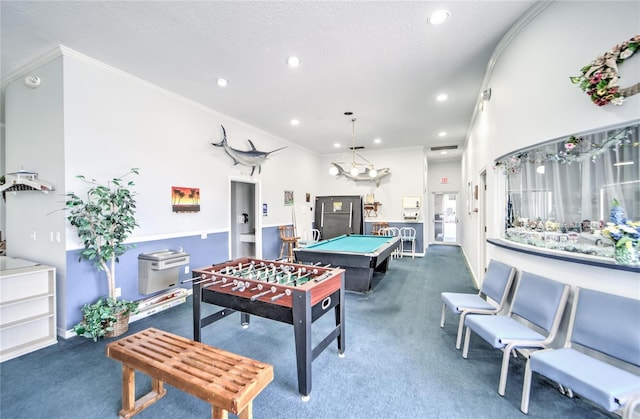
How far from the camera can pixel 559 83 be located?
2105 mm

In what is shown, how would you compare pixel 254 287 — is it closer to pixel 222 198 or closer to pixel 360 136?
pixel 222 198

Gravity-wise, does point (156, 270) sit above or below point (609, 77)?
below

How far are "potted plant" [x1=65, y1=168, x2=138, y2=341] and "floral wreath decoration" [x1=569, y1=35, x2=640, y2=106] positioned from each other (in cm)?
448

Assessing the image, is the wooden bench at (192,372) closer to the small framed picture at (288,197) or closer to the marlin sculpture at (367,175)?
the small framed picture at (288,197)

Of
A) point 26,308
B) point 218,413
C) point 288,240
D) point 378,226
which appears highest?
point 378,226

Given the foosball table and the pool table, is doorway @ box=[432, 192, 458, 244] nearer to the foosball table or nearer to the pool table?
the pool table

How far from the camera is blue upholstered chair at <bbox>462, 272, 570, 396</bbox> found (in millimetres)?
2008

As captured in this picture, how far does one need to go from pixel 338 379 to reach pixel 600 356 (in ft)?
6.39

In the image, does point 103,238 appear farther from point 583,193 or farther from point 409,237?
point 409,237

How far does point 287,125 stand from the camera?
581cm

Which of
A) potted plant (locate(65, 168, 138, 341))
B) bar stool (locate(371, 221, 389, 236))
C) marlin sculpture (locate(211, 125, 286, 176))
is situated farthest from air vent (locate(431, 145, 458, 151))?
potted plant (locate(65, 168, 138, 341))

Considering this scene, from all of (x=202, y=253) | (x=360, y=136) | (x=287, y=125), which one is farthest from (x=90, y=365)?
(x=360, y=136)

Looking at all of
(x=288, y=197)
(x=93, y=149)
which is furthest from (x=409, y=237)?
(x=93, y=149)

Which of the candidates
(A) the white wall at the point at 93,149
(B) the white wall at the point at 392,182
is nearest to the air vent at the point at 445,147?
(B) the white wall at the point at 392,182
